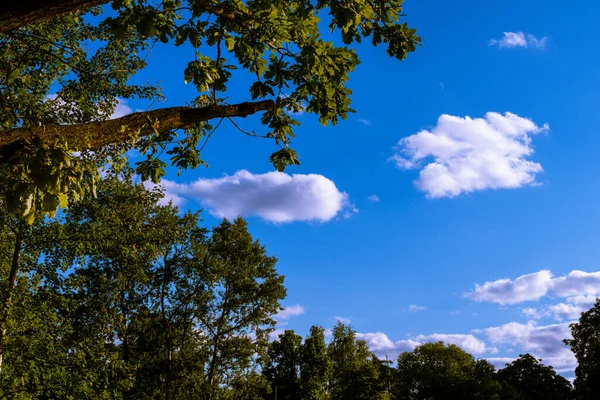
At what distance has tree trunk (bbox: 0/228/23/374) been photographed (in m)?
11.6

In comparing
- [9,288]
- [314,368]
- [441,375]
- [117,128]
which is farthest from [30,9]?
[441,375]

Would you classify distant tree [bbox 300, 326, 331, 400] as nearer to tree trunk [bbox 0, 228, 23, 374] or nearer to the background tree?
tree trunk [bbox 0, 228, 23, 374]

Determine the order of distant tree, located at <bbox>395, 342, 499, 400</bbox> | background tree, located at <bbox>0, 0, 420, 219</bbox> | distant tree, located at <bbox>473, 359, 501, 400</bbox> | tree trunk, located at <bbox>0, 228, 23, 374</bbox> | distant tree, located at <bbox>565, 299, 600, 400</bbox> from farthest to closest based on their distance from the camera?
distant tree, located at <bbox>395, 342, 499, 400</bbox>, distant tree, located at <bbox>473, 359, 501, 400</bbox>, distant tree, located at <bbox>565, 299, 600, 400</bbox>, tree trunk, located at <bbox>0, 228, 23, 374</bbox>, background tree, located at <bbox>0, 0, 420, 219</bbox>

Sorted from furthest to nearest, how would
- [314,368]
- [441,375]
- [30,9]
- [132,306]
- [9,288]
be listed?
1. [441,375]
2. [314,368]
3. [132,306]
4. [9,288]
5. [30,9]

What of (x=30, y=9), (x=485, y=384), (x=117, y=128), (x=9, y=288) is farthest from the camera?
(x=485, y=384)

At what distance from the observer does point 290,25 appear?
554cm

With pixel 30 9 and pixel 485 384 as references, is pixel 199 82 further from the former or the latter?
pixel 485 384

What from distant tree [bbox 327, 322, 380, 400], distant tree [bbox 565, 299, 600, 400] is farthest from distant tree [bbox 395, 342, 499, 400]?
distant tree [bbox 565, 299, 600, 400]

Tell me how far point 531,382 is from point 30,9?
73.6 metres

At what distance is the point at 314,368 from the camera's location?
55.8m

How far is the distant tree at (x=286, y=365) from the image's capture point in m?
57.6

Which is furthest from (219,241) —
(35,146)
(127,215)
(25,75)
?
(35,146)

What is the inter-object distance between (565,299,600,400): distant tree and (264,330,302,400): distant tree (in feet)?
96.7

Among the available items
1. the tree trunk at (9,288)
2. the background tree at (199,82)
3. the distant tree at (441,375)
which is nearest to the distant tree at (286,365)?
the distant tree at (441,375)
